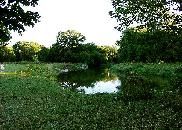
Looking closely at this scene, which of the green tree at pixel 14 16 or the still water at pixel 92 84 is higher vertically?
the green tree at pixel 14 16

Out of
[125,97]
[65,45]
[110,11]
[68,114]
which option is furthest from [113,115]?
[65,45]

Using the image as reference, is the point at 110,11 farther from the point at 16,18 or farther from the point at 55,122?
the point at 16,18

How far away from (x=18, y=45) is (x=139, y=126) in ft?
406

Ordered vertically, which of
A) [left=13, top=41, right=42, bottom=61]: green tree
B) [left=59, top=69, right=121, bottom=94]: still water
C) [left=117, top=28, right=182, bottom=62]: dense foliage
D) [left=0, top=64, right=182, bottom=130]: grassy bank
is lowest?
[left=59, top=69, right=121, bottom=94]: still water

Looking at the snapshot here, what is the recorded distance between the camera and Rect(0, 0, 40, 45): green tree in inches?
473

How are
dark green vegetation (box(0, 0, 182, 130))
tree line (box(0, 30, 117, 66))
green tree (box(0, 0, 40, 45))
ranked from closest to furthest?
green tree (box(0, 0, 40, 45)) < dark green vegetation (box(0, 0, 182, 130)) < tree line (box(0, 30, 117, 66))

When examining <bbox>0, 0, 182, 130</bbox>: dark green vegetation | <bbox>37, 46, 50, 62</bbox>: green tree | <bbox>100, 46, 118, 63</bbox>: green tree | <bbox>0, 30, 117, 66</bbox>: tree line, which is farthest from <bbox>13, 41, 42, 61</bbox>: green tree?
<bbox>0, 0, 182, 130</bbox>: dark green vegetation

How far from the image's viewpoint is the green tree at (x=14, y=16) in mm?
12016

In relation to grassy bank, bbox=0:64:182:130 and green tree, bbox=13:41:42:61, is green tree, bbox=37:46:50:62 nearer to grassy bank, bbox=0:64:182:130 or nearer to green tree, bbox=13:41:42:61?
green tree, bbox=13:41:42:61

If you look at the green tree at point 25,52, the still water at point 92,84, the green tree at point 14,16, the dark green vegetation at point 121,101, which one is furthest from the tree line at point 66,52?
the green tree at point 14,16

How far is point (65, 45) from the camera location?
128375 mm

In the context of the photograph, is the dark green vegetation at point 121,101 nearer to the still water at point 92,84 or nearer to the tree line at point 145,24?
the tree line at point 145,24

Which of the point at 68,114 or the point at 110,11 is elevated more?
the point at 110,11

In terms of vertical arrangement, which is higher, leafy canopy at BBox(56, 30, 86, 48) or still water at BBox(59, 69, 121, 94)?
leafy canopy at BBox(56, 30, 86, 48)
